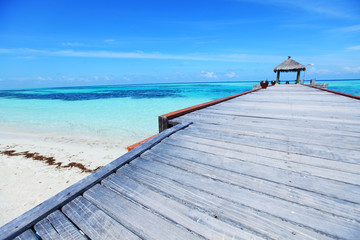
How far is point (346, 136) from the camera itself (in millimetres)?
1940

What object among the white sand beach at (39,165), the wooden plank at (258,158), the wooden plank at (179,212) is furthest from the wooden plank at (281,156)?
the white sand beach at (39,165)

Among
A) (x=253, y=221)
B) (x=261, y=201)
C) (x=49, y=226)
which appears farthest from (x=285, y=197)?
(x=49, y=226)

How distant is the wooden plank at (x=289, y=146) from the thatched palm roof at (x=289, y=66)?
23070 millimetres

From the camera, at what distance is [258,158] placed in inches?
60.0

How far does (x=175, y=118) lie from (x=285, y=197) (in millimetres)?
1993

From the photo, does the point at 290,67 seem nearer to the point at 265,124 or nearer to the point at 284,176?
the point at 265,124

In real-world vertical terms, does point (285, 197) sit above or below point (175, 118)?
below

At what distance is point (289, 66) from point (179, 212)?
25196 mm

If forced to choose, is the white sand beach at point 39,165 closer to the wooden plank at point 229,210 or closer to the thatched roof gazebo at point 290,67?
the wooden plank at point 229,210

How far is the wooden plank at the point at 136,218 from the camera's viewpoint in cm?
84

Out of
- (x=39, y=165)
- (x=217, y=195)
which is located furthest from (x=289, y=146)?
(x=39, y=165)

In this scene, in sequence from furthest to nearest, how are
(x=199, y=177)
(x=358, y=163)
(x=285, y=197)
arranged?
(x=358, y=163)
(x=199, y=177)
(x=285, y=197)

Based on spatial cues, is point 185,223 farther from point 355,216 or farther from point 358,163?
point 358,163

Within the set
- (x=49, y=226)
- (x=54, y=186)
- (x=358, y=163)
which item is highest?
(x=358, y=163)
